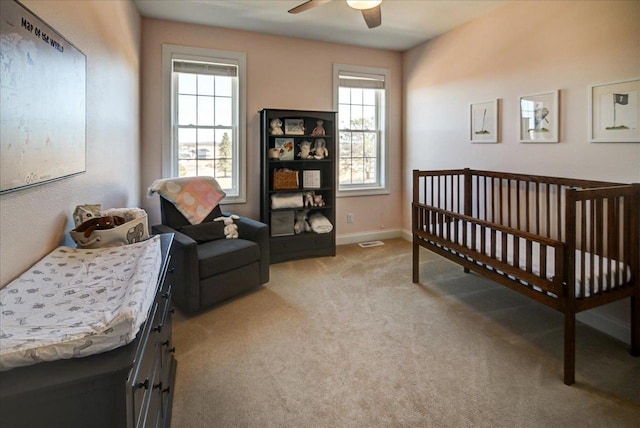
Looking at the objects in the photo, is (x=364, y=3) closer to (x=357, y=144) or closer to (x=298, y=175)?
(x=298, y=175)

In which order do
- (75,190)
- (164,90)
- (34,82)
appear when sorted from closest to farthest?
1. (34,82)
2. (75,190)
3. (164,90)

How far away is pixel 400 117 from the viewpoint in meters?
5.11

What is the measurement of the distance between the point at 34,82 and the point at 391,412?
2.07 meters

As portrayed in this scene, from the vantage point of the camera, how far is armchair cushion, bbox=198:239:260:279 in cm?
284

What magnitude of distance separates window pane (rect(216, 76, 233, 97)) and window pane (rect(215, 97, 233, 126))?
0.18ft

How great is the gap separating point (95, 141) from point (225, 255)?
1.22m

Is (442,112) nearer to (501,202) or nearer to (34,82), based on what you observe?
(501,202)

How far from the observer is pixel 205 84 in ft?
13.6

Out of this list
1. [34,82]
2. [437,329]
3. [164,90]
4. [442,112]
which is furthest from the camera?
[442,112]

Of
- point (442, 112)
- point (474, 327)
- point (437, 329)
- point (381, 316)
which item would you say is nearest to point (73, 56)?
point (381, 316)

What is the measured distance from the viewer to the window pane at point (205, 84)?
13.5ft

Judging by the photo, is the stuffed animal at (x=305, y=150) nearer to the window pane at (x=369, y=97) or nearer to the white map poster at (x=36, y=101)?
the window pane at (x=369, y=97)

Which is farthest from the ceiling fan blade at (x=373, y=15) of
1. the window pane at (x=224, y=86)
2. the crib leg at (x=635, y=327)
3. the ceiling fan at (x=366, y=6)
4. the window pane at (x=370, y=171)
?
the crib leg at (x=635, y=327)

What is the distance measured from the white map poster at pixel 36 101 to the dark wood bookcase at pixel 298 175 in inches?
91.7
